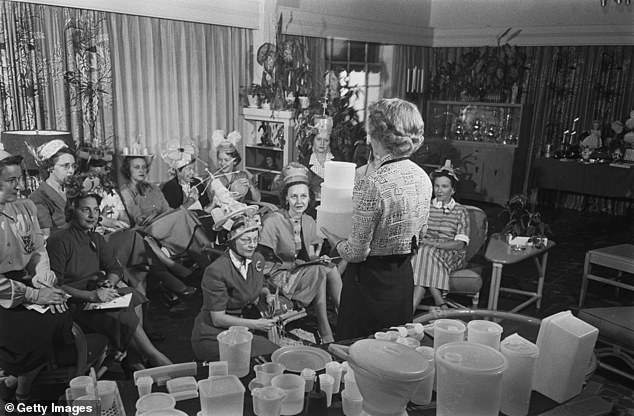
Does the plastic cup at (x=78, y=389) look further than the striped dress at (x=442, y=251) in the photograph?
No

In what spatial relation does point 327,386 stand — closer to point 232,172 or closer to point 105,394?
point 105,394

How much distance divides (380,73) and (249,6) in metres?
0.97

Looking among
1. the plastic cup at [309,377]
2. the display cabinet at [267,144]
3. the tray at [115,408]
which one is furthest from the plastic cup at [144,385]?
the display cabinet at [267,144]

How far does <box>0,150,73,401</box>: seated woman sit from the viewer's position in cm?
197

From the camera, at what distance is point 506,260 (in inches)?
121

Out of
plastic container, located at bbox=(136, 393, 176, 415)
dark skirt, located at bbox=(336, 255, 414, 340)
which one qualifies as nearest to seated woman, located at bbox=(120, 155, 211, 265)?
dark skirt, located at bbox=(336, 255, 414, 340)

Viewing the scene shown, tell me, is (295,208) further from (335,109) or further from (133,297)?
(133,297)

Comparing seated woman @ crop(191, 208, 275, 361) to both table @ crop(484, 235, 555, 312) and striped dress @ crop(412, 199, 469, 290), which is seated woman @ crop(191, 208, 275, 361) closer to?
striped dress @ crop(412, 199, 469, 290)

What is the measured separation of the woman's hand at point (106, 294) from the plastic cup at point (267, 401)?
130 cm

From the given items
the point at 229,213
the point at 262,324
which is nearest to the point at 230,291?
the point at 262,324

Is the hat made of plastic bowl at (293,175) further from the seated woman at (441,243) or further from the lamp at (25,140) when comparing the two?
the lamp at (25,140)

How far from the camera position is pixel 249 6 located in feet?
8.21

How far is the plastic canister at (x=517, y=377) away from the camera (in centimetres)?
122

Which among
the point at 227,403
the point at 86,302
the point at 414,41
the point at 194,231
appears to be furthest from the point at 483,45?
the point at 227,403
